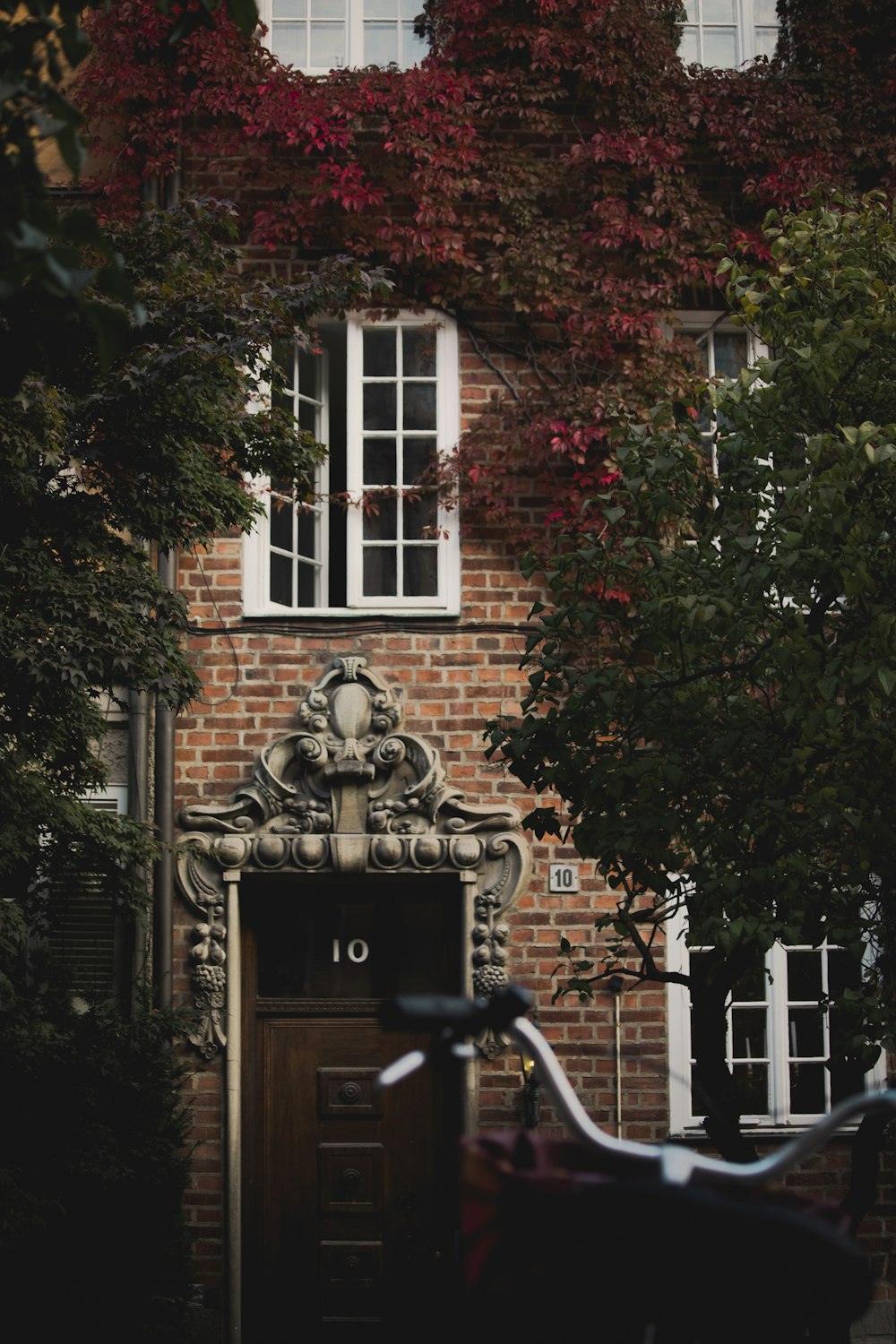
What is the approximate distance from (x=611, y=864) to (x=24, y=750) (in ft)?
7.46

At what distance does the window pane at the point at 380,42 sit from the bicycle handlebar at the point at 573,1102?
29.5ft

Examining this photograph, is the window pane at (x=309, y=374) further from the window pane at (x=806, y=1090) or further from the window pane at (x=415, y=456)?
the window pane at (x=806, y=1090)

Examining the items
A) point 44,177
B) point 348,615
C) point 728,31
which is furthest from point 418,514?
point 44,177

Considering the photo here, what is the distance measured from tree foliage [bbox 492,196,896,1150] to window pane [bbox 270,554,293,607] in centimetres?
397

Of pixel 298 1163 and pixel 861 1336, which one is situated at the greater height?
pixel 298 1163

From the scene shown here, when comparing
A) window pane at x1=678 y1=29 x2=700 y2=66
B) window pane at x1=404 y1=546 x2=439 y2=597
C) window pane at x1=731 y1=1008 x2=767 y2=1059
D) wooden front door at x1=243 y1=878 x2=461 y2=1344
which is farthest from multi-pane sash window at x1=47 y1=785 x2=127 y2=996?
window pane at x1=678 y1=29 x2=700 y2=66

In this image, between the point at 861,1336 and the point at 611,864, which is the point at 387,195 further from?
the point at 861,1336

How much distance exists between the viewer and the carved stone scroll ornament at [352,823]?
30.5 ft

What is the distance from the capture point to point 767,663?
5719 millimetres

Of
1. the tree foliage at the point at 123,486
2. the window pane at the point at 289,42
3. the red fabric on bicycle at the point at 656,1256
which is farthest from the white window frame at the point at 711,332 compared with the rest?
the red fabric on bicycle at the point at 656,1256

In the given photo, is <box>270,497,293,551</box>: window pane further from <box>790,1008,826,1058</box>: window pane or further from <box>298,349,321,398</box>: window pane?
<box>790,1008,826,1058</box>: window pane

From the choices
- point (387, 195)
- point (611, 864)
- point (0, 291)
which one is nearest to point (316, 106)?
point (387, 195)

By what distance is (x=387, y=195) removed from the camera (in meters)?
9.81

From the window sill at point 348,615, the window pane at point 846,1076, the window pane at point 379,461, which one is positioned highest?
the window pane at point 379,461
